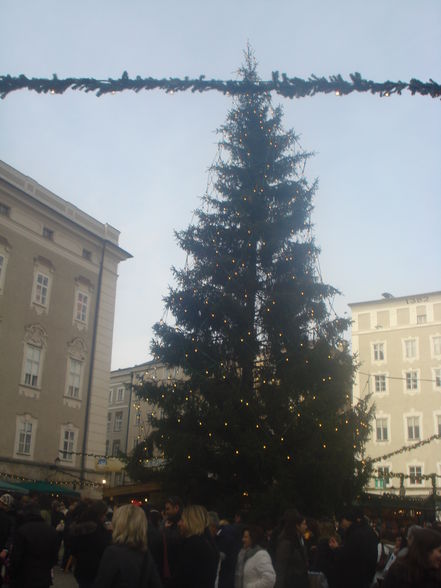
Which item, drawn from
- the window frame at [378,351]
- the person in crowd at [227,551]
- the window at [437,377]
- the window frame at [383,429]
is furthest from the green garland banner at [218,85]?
the window frame at [378,351]

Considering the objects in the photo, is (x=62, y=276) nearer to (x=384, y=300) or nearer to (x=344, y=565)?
(x=344, y=565)

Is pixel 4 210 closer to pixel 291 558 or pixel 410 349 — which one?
pixel 291 558

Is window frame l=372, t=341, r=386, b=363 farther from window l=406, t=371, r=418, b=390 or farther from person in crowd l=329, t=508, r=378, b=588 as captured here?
person in crowd l=329, t=508, r=378, b=588

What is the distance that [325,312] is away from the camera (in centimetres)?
2103

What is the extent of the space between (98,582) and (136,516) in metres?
0.54

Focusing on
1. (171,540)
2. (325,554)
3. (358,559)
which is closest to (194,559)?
(171,540)

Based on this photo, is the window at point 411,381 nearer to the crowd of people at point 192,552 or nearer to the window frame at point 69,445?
the window frame at point 69,445

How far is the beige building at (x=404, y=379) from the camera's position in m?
51.9

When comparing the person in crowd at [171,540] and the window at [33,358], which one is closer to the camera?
the person in crowd at [171,540]

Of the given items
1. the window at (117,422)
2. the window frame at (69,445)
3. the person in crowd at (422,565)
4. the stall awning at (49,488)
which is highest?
the window at (117,422)

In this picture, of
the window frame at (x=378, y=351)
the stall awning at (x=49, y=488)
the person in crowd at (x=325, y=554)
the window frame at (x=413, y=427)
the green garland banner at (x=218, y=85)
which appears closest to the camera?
the green garland banner at (x=218, y=85)

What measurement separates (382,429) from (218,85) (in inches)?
2033

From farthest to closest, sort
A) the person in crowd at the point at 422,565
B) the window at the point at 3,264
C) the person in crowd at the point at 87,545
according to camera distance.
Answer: the window at the point at 3,264
the person in crowd at the point at 87,545
the person in crowd at the point at 422,565

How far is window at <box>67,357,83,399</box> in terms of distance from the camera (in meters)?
32.9
